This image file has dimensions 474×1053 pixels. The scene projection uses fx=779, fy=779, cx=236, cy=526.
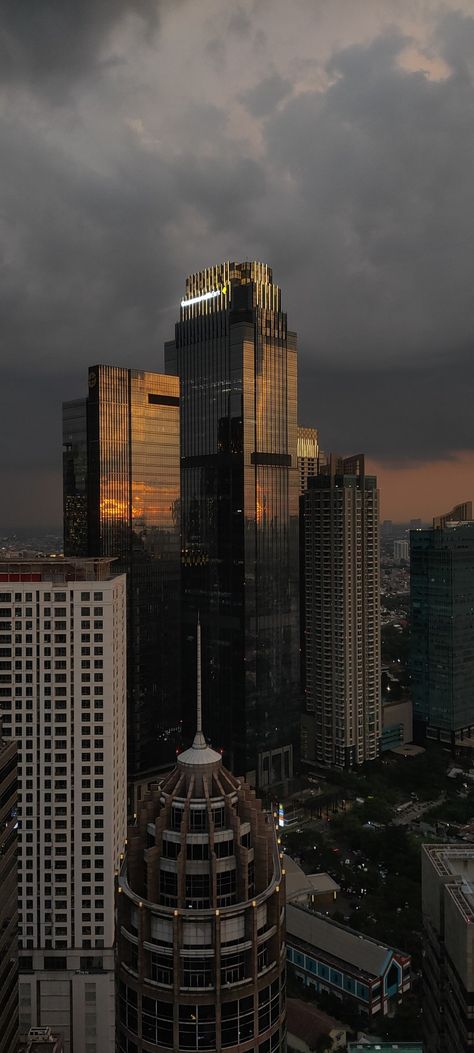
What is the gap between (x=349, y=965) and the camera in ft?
234

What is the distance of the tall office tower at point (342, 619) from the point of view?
13850 cm

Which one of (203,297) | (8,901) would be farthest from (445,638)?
(8,901)

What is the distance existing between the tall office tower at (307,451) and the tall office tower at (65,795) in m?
119

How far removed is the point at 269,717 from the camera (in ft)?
417

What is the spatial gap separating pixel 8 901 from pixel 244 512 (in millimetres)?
82691

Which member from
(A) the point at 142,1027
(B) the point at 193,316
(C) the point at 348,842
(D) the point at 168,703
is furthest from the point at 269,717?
(A) the point at 142,1027

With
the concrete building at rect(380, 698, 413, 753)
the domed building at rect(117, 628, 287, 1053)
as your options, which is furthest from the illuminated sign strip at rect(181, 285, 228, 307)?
the domed building at rect(117, 628, 287, 1053)

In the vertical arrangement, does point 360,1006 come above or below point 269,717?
below

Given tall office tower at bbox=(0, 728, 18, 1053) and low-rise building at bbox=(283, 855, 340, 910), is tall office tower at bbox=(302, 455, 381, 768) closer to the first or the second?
low-rise building at bbox=(283, 855, 340, 910)

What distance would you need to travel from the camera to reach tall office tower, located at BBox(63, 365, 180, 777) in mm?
113500

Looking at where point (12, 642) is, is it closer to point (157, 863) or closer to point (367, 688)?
point (157, 863)

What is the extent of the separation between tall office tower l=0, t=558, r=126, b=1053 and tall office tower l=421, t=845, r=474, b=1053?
3205cm

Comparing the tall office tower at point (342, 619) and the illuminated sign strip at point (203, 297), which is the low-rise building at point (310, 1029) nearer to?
the tall office tower at point (342, 619)

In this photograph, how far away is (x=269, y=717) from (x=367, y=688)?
23376 mm
